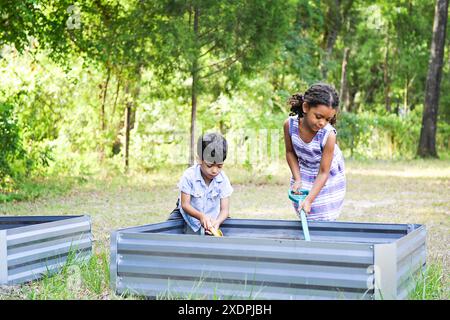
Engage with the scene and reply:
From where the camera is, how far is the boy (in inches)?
180

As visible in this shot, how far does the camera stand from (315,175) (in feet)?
16.1

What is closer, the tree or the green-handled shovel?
the green-handled shovel

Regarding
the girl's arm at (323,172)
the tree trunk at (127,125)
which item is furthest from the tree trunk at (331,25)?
the girl's arm at (323,172)

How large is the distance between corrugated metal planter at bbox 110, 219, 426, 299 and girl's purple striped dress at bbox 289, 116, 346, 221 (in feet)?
2.88

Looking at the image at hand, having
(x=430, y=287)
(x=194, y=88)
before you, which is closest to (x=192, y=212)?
(x=430, y=287)

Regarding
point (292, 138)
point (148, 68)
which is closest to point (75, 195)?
point (148, 68)

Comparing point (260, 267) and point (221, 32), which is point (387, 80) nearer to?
point (221, 32)

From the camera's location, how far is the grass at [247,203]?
4.69 meters

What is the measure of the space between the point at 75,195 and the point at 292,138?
601 cm

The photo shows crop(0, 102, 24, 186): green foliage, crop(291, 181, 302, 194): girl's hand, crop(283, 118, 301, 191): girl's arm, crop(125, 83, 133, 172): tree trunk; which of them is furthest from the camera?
crop(125, 83, 133, 172): tree trunk

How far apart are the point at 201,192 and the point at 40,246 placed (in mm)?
1079

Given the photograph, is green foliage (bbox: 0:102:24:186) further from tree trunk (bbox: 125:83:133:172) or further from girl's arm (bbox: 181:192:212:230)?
girl's arm (bbox: 181:192:212:230)

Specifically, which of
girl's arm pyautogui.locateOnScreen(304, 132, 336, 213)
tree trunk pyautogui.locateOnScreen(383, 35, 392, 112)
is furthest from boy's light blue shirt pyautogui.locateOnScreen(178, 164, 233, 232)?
tree trunk pyautogui.locateOnScreen(383, 35, 392, 112)
